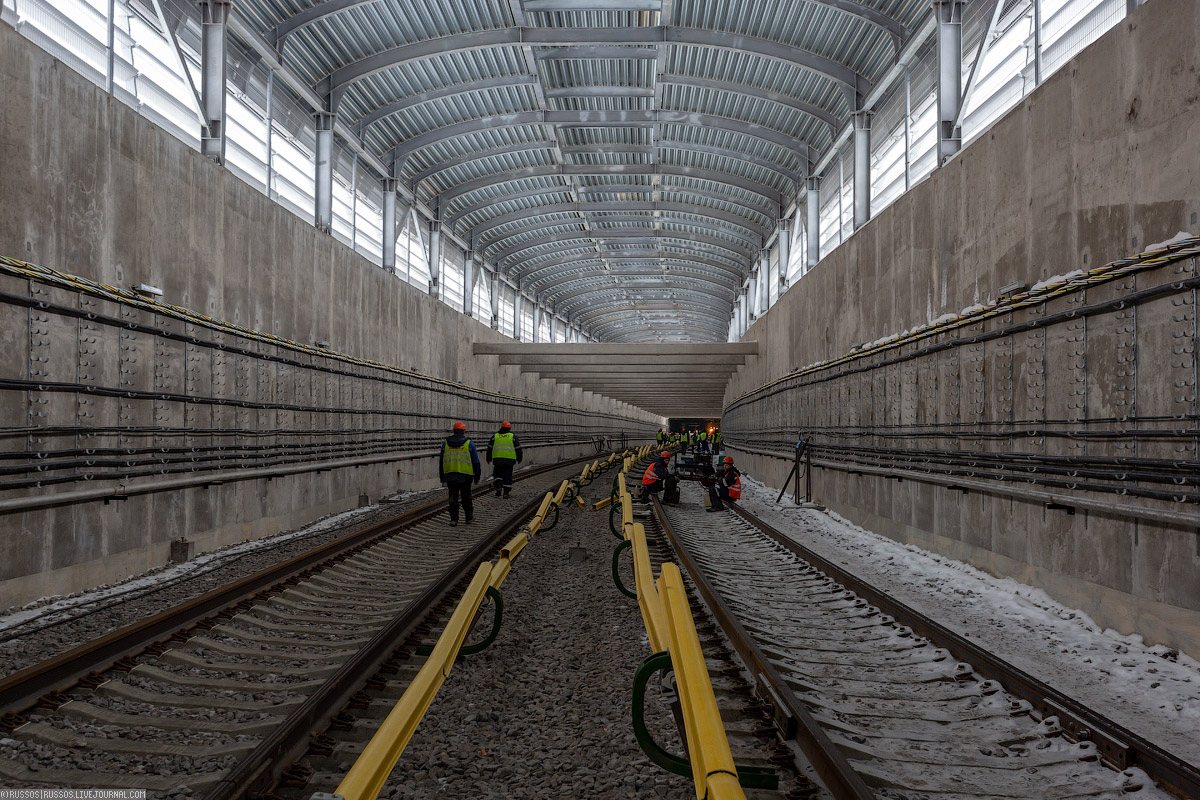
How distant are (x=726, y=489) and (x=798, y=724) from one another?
443 inches

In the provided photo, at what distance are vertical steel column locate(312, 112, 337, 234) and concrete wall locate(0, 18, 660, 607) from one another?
3.87 ft

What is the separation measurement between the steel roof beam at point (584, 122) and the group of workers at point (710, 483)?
8.71 meters

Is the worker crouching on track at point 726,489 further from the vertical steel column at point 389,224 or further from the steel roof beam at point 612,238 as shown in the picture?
the steel roof beam at point 612,238

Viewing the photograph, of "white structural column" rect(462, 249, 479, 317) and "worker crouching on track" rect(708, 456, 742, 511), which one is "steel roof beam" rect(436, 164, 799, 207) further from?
"worker crouching on track" rect(708, 456, 742, 511)

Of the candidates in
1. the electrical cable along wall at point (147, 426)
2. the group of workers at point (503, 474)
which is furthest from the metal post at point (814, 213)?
the electrical cable along wall at point (147, 426)

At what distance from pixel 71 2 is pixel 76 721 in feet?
31.7

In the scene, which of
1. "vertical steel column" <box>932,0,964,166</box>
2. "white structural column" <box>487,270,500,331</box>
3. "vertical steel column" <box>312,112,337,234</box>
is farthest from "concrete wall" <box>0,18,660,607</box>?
"white structural column" <box>487,270,500,331</box>

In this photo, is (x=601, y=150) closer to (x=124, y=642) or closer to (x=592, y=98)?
(x=592, y=98)

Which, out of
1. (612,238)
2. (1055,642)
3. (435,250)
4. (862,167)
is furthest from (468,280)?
(1055,642)

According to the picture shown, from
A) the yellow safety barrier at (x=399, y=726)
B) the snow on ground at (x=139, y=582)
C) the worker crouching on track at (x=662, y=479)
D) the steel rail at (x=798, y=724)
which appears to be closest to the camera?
the yellow safety barrier at (x=399, y=726)

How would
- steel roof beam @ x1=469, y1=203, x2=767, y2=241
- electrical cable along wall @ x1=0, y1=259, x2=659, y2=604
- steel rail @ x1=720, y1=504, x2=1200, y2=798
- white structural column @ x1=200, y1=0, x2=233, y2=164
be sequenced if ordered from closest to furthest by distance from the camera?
steel rail @ x1=720, y1=504, x2=1200, y2=798 < electrical cable along wall @ x1=0, y1=259, x2=659, y2=604 < white structural column @ x1=200, y1=0, x2=233, y2=164 < steel roof beam @ x1=469, y1=203, x2=767, y2=241

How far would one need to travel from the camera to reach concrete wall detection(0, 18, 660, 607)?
269 inches

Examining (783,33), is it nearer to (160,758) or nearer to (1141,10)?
(1141,10)

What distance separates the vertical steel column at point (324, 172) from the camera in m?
15.3
